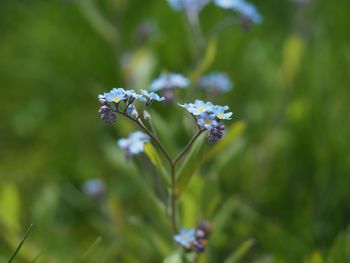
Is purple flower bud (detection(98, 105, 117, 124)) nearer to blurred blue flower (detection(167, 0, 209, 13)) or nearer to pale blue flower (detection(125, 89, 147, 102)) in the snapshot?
pale blue flower (detection(125, 89, 147, 102))

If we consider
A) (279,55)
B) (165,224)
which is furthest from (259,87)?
(165,224)

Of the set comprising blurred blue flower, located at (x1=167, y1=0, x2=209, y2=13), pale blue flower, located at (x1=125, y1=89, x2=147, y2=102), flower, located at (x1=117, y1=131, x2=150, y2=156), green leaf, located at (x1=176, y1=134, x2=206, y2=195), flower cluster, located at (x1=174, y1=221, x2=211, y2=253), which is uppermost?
blurred blue flower, located at (x1=167, y1=0, x2=209, y2=13)

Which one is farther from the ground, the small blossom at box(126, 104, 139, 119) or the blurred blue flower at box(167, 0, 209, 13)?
the blurred blue flower at box(167, 0, 209, 13)

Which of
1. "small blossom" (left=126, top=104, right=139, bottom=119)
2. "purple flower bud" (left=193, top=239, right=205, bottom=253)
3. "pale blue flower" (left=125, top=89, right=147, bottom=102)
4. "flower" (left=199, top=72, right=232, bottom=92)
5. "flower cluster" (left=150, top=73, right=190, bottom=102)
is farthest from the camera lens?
"flower" (left=199, top=72, right=232, bottom=92)

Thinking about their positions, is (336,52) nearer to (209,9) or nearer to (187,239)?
(209,9)

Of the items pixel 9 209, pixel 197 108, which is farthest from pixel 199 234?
pixel 9 209

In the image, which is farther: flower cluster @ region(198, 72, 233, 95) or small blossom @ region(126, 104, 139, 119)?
flower cluster @ region(198, 72, 233, 95)

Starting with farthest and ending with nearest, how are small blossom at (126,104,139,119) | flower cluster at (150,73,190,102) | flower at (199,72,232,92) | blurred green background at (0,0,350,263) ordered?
flower at (199,72,232,92)
blurred green background at (0,0,350,263)
flower cluster at (150,73,190,102)
small blossom at (126,104,139,119)

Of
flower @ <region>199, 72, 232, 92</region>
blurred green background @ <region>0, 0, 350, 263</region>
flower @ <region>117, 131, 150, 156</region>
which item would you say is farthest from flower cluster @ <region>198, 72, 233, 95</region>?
flower @ <region>117, 131, 150, 156</region>
